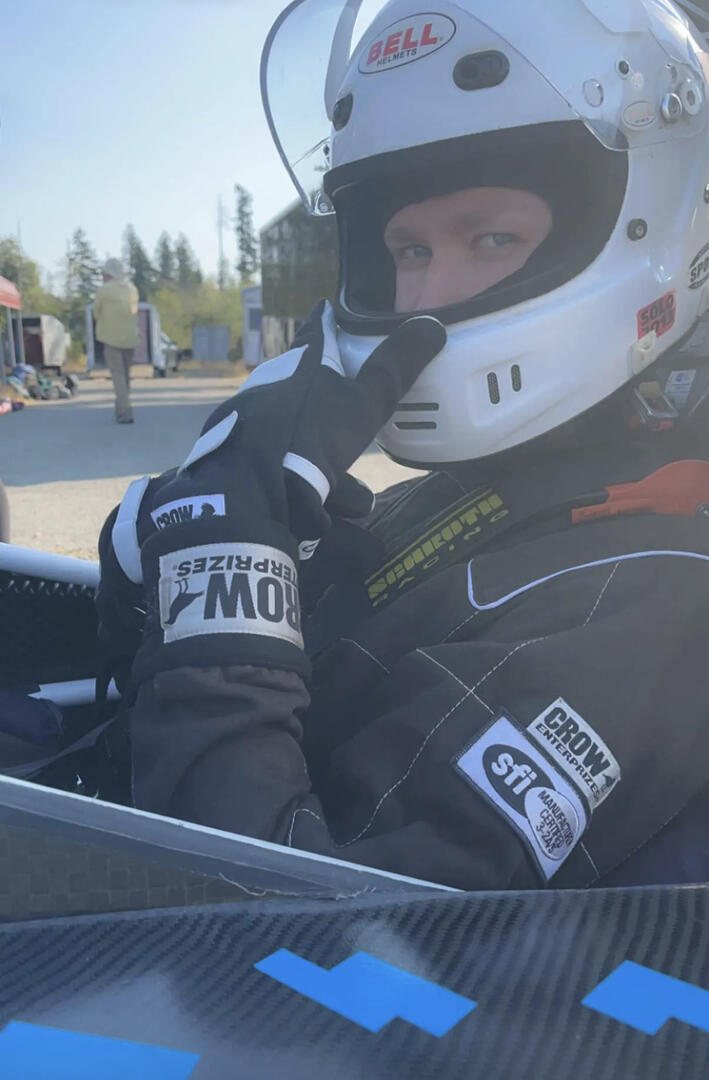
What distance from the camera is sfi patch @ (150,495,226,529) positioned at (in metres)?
0.86

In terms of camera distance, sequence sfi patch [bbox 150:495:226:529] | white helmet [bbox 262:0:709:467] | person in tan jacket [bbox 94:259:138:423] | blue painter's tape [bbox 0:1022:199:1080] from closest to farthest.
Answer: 1. blue painter's tape [bbox 0:1022:199:1080]
2. sfi patch [bbox 150:495:226:529]
3. white helmet [bbox 262:0:709:467]
4. person in tan jacket [bbox 94:259:138:423]

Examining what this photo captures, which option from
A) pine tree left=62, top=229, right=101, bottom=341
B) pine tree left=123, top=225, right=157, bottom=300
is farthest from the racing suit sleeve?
pine tree left=123, top=225, right=157, bottom=300

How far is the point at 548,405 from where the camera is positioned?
41.3 inches

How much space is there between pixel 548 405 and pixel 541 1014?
2.34 feet

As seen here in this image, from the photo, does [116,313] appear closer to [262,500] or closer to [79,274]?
[262,500]

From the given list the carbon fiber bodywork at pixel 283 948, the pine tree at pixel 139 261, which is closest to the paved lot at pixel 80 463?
the carbon fiber bodywork at pixel 283 948

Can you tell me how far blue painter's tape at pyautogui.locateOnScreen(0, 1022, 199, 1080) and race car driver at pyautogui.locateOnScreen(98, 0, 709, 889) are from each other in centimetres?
30

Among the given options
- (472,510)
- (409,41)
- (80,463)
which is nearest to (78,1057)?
(472,510)

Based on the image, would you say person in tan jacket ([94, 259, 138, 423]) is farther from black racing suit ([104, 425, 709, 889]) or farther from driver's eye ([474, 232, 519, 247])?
black racing suit ([104, 425, 709, 889])

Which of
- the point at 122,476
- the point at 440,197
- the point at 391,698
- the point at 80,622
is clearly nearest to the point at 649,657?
the point at 391,698

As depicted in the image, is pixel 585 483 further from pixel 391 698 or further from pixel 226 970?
pixel 226 970

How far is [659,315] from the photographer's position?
3.68 ft

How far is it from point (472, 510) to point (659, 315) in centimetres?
34

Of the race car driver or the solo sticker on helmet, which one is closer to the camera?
the race car driver
